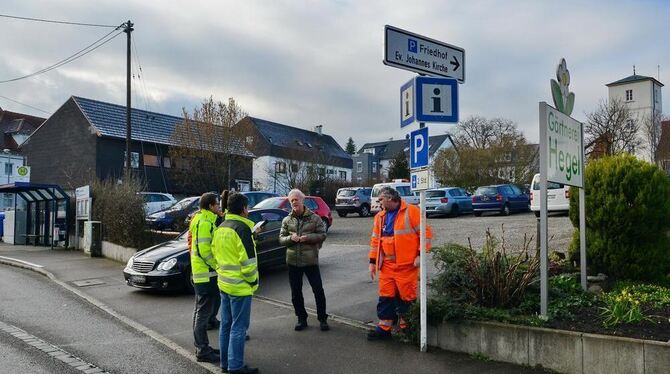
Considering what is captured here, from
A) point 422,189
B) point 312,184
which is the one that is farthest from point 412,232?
point 312,184

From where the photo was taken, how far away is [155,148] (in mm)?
44844

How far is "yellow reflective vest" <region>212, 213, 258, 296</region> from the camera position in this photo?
5.38 meters

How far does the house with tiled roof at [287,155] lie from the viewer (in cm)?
4709

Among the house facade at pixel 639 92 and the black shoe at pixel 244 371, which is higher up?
the house facade at pixel 639 92

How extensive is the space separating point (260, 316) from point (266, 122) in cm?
5809

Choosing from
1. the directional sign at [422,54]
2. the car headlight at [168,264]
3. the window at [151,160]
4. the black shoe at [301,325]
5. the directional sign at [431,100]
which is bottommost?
the black shoe at [301,325]

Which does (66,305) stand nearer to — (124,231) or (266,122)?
(124,231)

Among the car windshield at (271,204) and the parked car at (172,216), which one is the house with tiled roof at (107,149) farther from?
the car windshield at (271,204)

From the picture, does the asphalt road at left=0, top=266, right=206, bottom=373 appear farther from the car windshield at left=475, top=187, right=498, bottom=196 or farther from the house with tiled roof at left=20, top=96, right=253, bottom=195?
the house with tiled roof at left=20, top=96, right=253, bottom=195

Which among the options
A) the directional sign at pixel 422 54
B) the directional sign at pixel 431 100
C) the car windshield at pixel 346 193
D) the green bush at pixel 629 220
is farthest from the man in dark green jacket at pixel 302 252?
the car windshield at pixel 346 193

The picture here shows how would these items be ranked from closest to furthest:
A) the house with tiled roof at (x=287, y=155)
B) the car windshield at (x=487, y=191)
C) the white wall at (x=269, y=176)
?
1. the car windshield at (x=487, y=191)
2. the house with tiled roof at (x=287, y=155)
3. the white wall at (x=269, y=176)

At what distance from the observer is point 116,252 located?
15742 mm

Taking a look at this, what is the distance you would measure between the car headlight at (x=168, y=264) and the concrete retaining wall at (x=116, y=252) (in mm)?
5113

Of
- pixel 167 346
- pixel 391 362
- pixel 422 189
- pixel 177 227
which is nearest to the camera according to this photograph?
pixel 391 362
